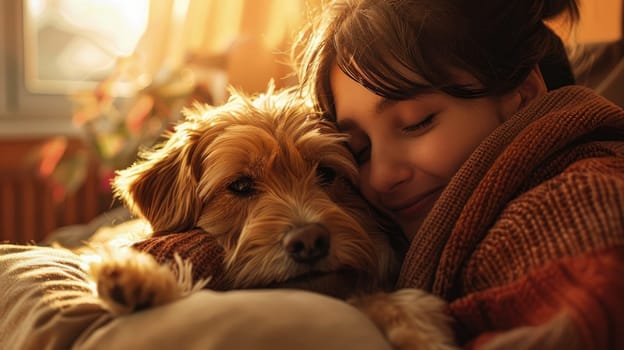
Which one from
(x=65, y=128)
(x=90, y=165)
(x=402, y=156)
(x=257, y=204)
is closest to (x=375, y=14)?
(x=402, y=156)

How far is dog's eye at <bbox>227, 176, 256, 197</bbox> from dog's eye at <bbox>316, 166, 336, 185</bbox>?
0.61ft

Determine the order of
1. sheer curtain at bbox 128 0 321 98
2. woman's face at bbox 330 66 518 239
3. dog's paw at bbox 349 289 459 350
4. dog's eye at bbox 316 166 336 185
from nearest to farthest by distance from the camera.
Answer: dog's paw at bbox 349 289 459 350 → woman's face at bbox 330 66 518 239 → dog's eye at bbox 316 166 336 185 → sheer curtain at bbox 128 0 321 98

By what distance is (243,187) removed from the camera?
4.88 feet

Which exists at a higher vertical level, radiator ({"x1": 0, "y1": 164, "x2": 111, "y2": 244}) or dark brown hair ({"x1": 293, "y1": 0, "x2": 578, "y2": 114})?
dark brown hair ({"x1": 293, "y1": 0, "x2": 578, "y2": 114})

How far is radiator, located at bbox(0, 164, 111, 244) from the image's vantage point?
4.55 meters

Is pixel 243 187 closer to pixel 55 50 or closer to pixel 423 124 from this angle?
pixel 423 124

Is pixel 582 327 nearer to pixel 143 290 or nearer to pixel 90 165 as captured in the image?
pixel 143 290

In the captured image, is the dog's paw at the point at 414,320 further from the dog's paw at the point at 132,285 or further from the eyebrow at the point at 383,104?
the eyebrow at the point at 383,104

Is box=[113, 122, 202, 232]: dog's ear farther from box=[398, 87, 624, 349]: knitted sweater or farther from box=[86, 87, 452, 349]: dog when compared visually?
box=[398, 87, 624, 349]: knitted sweater

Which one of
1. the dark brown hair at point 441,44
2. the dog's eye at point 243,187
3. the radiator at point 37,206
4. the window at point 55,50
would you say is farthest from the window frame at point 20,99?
the dark brown hair at point 441,44

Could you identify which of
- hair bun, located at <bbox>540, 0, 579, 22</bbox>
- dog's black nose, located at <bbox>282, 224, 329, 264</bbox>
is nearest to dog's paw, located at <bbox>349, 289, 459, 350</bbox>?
dog's black nose, located at <bbox>282, 224, 329, 264</bbox>

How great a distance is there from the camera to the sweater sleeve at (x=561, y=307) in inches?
28.5

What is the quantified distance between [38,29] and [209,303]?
4.95 m

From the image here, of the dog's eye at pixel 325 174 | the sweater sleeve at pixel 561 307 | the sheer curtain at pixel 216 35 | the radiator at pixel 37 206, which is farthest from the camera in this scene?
the radiator at pixel 37 206
